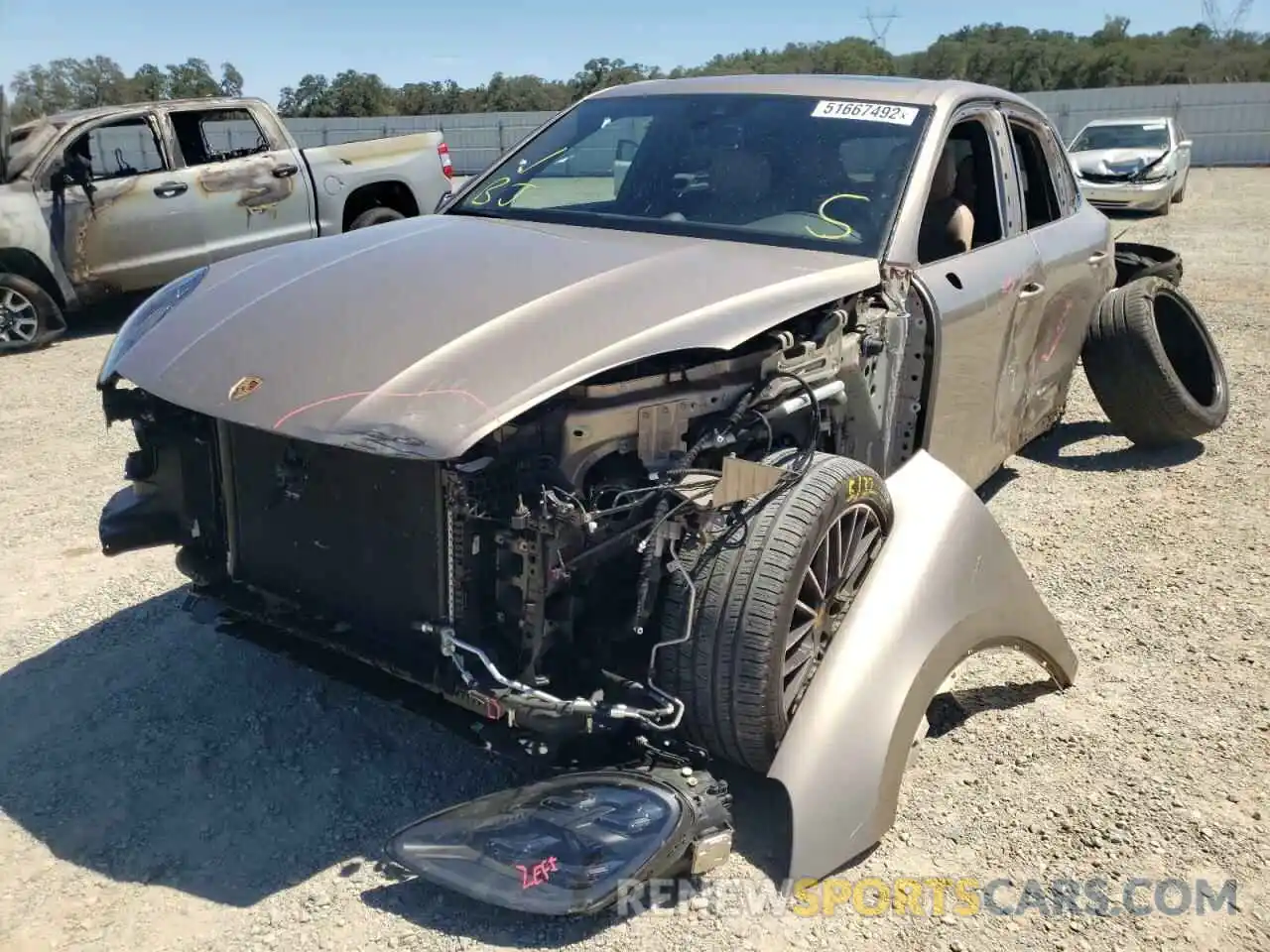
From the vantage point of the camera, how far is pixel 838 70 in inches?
1923

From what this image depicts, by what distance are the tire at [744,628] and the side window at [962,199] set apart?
4.77ft

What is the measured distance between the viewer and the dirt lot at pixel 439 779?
2658 mm

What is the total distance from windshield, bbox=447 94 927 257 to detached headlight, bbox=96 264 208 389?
127 cm

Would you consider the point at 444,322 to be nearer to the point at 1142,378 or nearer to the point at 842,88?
the point at 842,88

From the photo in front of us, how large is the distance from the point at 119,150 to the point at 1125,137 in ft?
54.0

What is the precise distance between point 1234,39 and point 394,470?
228 feet

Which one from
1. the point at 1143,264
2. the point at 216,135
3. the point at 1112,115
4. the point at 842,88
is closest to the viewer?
the point at 842,88

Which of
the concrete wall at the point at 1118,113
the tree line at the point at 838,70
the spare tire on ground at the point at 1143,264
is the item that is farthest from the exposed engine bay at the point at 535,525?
the tree line at the point at 838,70

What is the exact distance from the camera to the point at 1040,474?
19.2 feet

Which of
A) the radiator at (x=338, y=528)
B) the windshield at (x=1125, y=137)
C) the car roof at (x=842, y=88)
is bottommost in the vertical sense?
the radiator at (x=338, y=528)

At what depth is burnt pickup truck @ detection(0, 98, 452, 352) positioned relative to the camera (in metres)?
8.96

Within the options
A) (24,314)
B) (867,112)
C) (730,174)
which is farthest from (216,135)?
(867,112)

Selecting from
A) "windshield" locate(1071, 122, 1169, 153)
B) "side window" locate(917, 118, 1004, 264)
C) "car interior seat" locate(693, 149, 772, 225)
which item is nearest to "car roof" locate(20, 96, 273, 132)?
"car interior seat" locate(693, 149, 772, 225)

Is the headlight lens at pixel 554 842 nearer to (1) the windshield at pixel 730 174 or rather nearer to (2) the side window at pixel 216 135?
(1) the windshield at pixel 730 174
